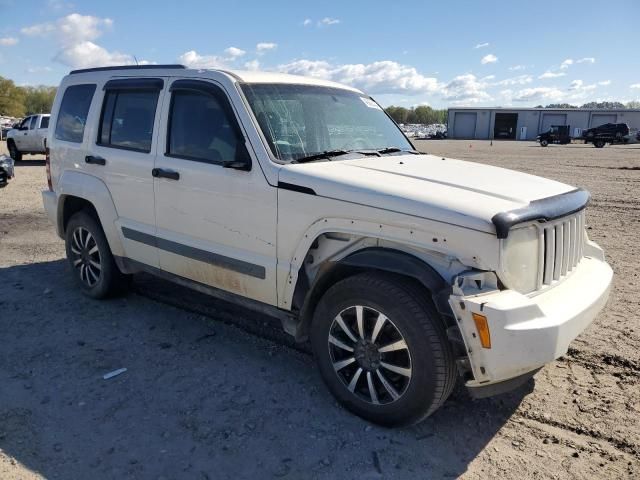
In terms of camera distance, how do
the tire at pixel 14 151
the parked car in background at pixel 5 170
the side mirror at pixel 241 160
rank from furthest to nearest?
the tire at pixel 14 151 → the parked car in background at pixel 5 170 → the side mirror at pixel 241 160

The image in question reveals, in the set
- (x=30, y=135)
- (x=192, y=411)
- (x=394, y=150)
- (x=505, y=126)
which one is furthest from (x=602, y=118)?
(x=192, y=411)

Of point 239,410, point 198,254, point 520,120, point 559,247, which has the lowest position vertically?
point 239,410

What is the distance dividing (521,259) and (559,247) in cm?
48

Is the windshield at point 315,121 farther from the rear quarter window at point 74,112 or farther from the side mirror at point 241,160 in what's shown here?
the rear quarter window at point 74,112

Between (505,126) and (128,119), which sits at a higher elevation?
(505,126)

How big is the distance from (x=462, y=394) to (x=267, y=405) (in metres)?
Answer: 1.35

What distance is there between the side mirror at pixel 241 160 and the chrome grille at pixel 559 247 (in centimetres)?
193

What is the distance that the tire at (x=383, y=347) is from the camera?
2.96 meters

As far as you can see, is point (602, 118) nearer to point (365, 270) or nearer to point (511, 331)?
point (365, 270)

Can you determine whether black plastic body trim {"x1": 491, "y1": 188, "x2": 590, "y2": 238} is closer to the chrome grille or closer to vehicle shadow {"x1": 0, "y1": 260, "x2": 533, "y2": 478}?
the chrome grille

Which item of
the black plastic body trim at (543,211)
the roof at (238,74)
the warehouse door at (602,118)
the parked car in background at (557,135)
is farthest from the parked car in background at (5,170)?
the warehouse door at (602,118)

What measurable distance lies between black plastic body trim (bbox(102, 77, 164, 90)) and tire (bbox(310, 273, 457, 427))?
2406 mm

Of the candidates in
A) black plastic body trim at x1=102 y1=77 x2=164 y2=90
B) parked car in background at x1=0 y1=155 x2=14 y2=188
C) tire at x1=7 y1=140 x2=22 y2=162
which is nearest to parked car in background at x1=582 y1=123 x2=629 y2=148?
tire at x1=7 y1=140 x2=22 y2=162

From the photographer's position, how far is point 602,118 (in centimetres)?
7488
